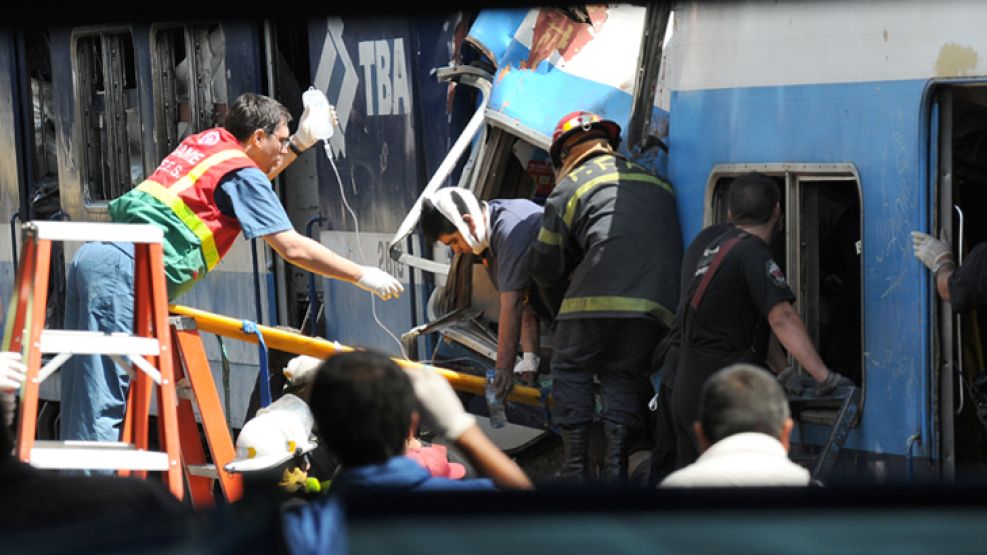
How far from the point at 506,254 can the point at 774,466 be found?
126 inches

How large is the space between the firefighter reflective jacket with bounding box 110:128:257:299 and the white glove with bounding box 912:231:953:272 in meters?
2.78

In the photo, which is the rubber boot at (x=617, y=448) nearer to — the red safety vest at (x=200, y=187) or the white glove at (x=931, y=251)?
the white glove at (x=931, y=251)

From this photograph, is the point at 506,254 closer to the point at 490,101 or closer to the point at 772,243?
the point at 490,101

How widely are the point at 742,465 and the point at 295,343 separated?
360 cm

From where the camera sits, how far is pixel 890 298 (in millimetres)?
4848

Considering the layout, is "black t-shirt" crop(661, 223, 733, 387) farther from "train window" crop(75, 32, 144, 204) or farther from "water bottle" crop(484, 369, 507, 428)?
"train window" crop(75, 32, 144, 204)

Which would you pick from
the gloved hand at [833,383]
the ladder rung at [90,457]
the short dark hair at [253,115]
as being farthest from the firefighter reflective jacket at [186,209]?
the gloved hand at [833,383]

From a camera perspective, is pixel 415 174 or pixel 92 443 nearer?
pixel 92 443

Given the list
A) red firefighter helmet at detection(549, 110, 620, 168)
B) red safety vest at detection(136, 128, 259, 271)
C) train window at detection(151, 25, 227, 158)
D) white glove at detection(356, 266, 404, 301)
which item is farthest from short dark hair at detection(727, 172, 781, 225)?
train window at detection(151, 25, 227, 158)

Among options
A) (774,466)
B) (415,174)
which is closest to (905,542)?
(774,466)

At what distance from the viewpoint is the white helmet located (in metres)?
5.99

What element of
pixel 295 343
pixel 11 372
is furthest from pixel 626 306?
pixel 11 372

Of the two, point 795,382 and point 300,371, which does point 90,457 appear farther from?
point 795,382

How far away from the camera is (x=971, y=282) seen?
4.48 meters
